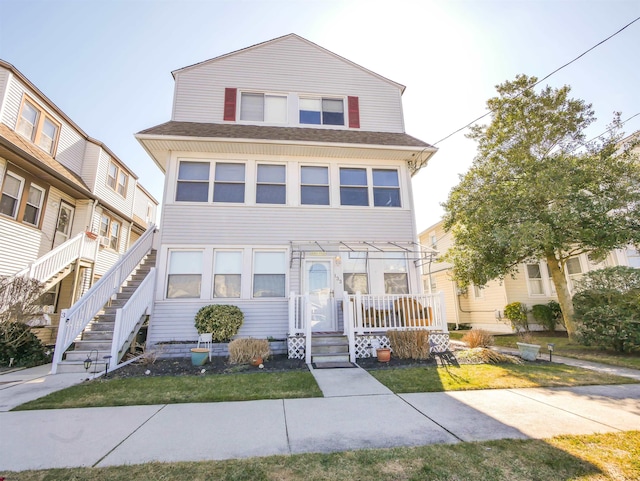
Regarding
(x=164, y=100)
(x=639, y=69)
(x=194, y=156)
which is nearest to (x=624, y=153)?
(x=639, y=69)

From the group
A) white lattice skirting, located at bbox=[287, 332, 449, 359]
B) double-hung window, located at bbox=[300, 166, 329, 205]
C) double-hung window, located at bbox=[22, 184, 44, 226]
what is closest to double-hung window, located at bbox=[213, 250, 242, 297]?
white lattice skirting, located at bbox=[287, 332, 449, 359]

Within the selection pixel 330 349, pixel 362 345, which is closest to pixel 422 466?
pixel 330 349

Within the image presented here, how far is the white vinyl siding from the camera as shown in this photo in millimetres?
10500

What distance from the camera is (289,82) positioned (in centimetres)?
1091

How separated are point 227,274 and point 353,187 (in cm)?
479

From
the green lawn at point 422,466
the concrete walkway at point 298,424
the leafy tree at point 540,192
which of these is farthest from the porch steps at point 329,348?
the leafy tree at point 540,192

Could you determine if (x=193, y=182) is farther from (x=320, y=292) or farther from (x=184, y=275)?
(x=320, y=292)

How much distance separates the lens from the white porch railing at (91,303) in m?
6.45

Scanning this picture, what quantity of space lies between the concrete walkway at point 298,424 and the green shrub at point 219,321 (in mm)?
3561

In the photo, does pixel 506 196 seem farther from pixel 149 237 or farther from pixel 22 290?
pixel 22 290

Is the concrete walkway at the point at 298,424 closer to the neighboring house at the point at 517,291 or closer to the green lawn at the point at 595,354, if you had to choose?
the green lawn at the point at 595,354

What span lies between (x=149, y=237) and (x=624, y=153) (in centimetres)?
1630

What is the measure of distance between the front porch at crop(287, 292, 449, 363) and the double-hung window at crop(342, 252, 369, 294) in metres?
0.78

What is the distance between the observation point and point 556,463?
2.68 meters
